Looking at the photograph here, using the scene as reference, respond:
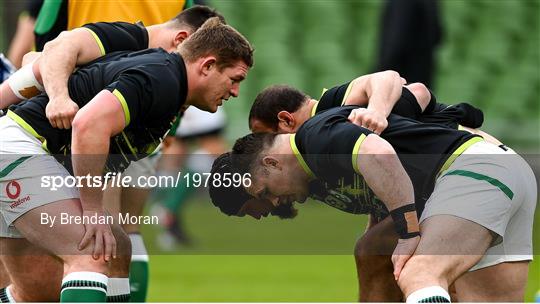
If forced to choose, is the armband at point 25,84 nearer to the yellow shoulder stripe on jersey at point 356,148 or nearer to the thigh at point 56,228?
the thigh at point 56,228

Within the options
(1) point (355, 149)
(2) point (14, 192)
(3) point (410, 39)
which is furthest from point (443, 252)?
(3) point (410, 39)

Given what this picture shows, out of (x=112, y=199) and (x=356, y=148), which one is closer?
(x=356, y=148)

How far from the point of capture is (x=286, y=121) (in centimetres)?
581

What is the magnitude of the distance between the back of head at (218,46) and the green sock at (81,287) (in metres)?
0.95

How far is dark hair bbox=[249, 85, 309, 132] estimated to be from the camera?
5805 millimetres

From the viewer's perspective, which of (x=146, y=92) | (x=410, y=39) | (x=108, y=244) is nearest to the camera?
(x=146, y=92)

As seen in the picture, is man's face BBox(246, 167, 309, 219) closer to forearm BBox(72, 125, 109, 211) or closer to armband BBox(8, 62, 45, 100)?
forearm BBox(72, 125, 109, 211)

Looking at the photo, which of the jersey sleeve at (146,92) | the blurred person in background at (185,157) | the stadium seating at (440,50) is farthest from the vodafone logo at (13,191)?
the stadium seating at (440,50)

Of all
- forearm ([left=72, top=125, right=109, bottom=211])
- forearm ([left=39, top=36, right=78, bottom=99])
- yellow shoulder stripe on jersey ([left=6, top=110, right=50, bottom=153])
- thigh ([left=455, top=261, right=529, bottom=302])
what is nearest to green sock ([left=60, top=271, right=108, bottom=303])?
forearm ([left=72, top=125, right=109, bottom=211])

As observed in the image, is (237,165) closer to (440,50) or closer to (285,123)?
(285,123)

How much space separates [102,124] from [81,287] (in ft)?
2.21

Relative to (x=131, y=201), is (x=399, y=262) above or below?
above

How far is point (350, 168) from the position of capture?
17.5 ft

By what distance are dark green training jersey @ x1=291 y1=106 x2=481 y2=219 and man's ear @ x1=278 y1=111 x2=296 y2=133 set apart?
28 cm
